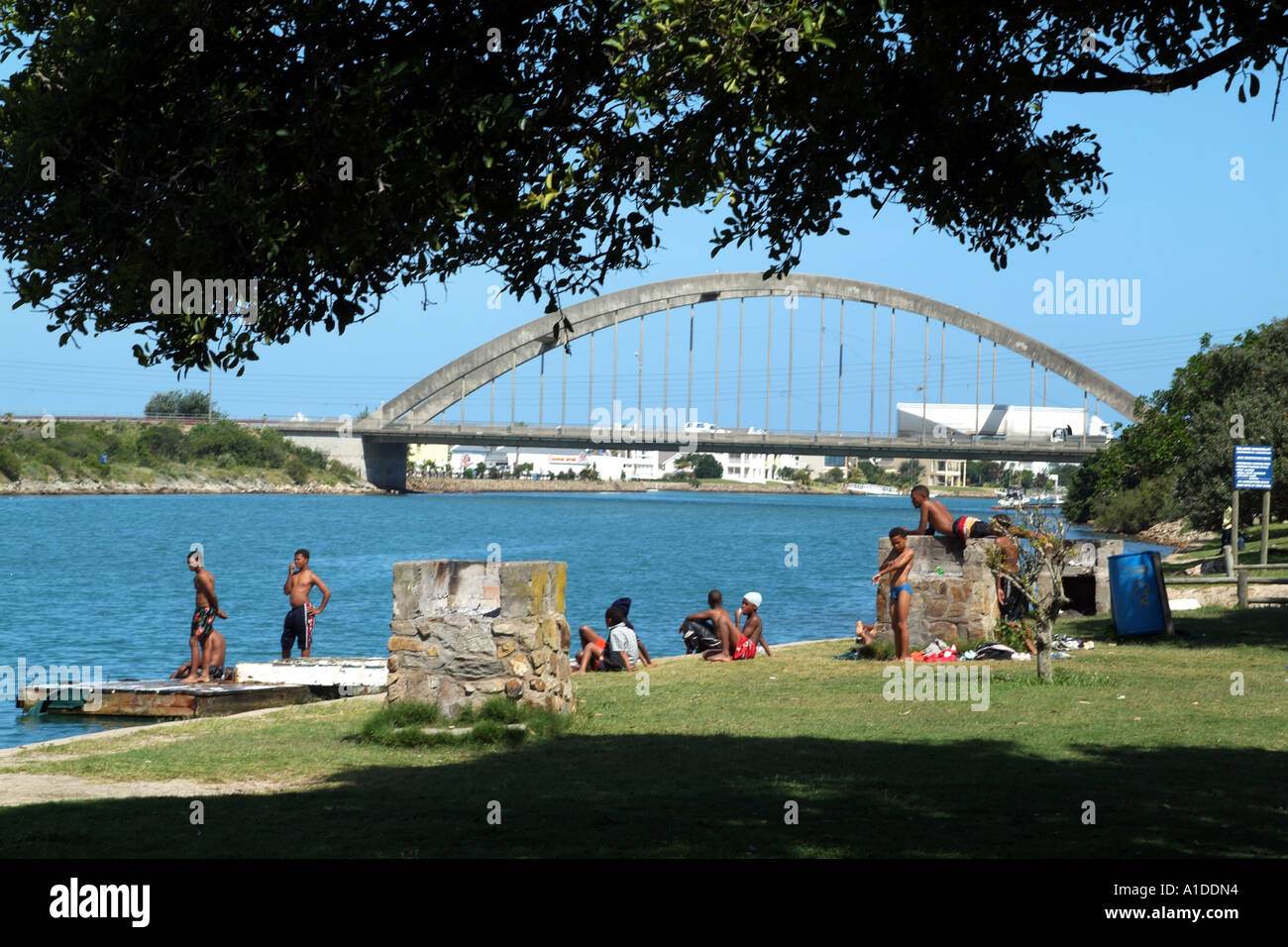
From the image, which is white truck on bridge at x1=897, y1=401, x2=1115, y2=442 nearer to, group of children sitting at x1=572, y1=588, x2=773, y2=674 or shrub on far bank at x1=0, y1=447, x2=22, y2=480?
shrub on far bank at x1=0, y1=447, x2=22, y2=480

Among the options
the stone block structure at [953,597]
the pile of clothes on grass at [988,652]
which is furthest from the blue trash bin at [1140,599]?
the stone block structure at [953,597]

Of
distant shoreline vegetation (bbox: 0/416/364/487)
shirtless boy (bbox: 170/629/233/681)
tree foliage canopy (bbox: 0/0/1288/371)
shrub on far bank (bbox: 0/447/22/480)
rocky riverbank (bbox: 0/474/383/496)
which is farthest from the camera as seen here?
distant shoreline vegetation (bbox: 0/416/364/487)

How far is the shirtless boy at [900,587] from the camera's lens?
15352mm

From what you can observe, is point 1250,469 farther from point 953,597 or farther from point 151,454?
point 151,454

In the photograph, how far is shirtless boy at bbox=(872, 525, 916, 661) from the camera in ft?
50.4

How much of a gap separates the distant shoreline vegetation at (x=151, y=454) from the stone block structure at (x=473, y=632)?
9882 centimetres

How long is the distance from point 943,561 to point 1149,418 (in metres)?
42.1

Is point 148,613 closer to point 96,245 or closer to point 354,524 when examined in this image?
point 96,245

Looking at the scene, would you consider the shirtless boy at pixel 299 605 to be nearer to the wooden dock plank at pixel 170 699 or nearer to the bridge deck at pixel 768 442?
the wooden dock plank at pixel 170 699

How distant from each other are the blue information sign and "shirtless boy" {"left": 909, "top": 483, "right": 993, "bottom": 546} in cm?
826

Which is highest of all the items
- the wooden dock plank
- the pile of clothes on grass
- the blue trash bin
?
the blue trash bin

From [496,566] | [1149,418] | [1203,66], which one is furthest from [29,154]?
[1149,418]

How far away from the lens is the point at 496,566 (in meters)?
10.7

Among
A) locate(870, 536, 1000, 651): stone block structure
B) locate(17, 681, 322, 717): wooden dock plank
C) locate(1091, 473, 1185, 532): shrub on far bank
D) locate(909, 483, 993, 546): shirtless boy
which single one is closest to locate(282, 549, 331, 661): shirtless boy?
locate(17, 681, 322, 717): wooden dock plank
